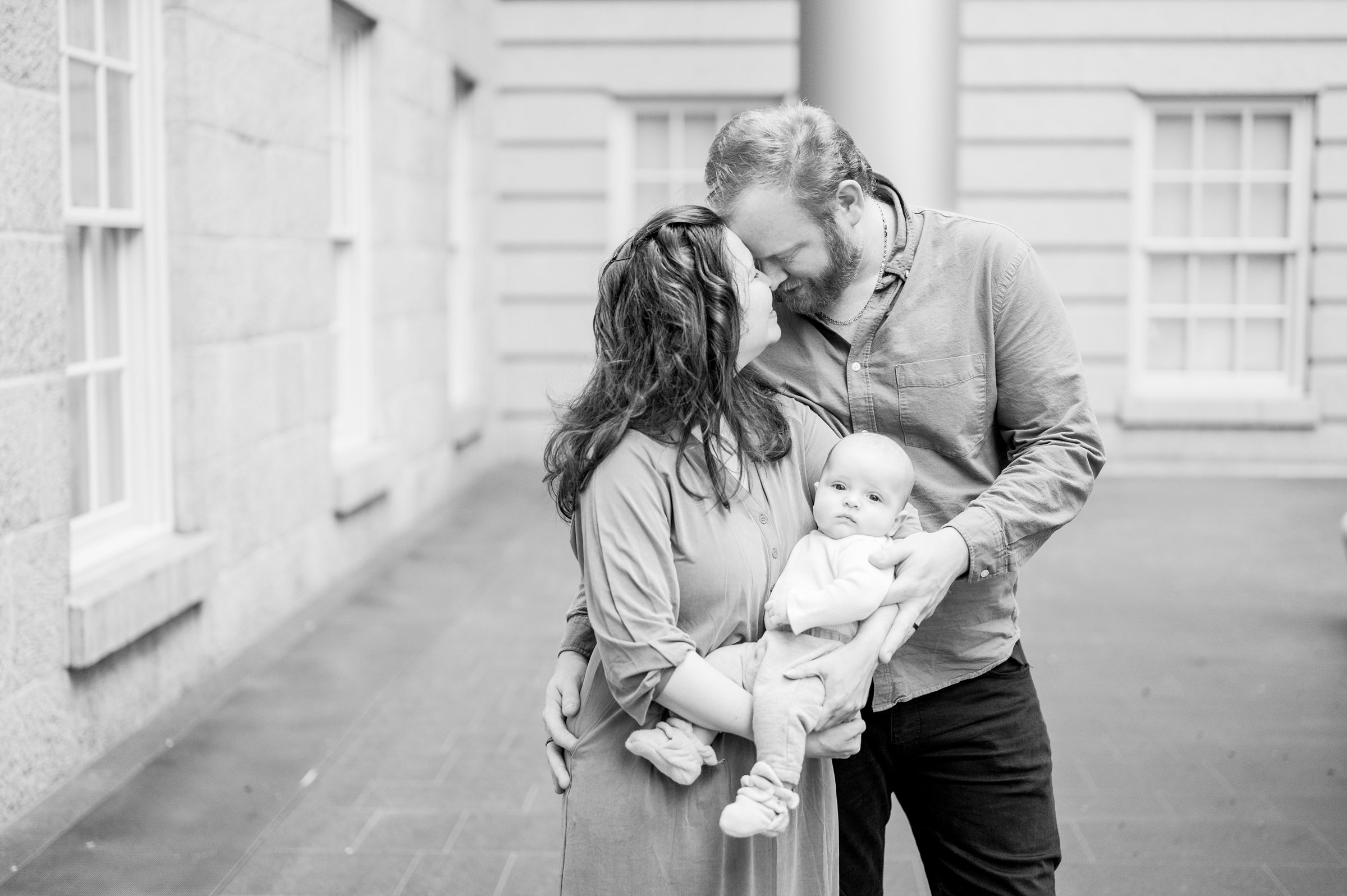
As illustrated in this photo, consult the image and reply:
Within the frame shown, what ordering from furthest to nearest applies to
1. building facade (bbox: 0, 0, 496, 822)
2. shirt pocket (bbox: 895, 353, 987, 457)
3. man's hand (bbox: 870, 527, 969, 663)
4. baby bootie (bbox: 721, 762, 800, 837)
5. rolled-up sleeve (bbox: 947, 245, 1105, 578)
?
building facade (bbox: 0, 0, 496, 822), shirt pocket (bbox: 895, 353, 987, 457), rolled-up sleeve (bbox: 947, 245, 1105, 578), man's hand (bbox: 870, 527, 969, 663), baby bootie (bbox: 721, 762, 800, 837)

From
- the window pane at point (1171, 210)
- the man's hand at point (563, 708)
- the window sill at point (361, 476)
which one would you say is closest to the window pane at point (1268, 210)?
the window pane at point (1171, 210)

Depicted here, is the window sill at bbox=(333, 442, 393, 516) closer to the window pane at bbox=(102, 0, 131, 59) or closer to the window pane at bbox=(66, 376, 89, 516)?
the window pane at bbox=(66, 376, 89, 516)

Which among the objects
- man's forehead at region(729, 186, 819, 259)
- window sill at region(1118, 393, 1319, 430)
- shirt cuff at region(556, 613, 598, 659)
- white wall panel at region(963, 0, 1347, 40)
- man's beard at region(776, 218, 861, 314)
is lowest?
window sill at region(1118, 393, 1319, 430)

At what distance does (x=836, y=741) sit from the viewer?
2092 millimetres

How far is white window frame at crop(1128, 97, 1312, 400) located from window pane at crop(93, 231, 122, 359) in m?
8.74

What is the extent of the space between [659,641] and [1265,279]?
11.2 metres

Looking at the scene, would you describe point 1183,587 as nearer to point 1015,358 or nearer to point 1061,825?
point 1061,825

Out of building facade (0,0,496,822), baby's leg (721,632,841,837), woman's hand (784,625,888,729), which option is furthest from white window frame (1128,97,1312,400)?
baby's leg (721,632,841,837)

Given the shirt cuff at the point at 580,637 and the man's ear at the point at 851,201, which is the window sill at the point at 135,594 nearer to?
the shirt cuff at the point at 580,637

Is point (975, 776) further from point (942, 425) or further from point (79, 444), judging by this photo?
point (79, 444)

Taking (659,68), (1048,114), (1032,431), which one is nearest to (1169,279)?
(1048,114)

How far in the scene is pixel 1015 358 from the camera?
7.71 ft

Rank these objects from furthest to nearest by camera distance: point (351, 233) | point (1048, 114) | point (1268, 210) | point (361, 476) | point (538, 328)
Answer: point (538, 328) < point (1268, 210) < point (1048, 114) < point (351, 233) < point (361, 476)

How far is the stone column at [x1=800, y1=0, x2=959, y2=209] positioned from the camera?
4000mm
